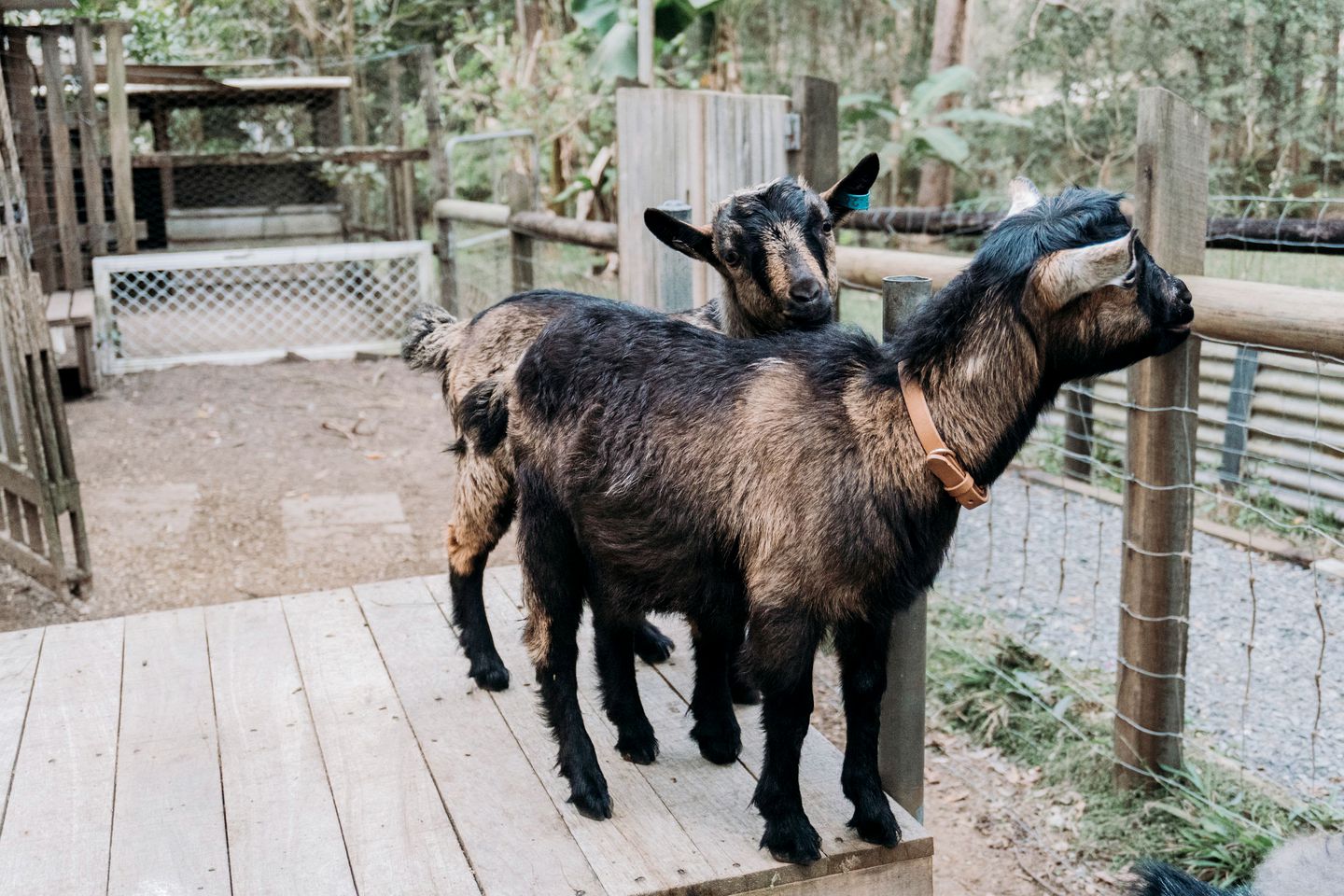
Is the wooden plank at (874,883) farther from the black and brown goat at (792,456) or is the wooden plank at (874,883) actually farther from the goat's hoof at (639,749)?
the goat's hoof at (639,749)

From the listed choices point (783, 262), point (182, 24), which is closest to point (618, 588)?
point (783, 262)

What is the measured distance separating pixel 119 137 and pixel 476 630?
25.1 ft

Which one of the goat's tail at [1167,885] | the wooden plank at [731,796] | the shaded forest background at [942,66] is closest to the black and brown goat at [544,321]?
the wooden plank at [731,796]

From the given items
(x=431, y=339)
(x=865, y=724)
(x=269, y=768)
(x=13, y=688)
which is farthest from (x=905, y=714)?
(x=13, y=688)

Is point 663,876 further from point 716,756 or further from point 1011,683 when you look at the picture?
point 1011,683

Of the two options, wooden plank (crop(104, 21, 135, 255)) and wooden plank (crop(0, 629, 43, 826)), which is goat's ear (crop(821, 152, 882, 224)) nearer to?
wooden plank (crop(0, 629, 43, 826))

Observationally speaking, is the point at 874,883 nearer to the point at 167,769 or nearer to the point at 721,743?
the point at 721,743

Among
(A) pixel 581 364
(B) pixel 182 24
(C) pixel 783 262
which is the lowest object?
(A) pixel 581 364

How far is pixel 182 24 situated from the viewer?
14.4 m

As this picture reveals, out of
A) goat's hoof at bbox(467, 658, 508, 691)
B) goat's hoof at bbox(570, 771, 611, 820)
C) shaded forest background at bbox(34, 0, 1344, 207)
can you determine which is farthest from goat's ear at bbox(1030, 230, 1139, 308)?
shaded forest background at bbox(34, 0, 1344, 207)

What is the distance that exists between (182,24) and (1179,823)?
1461 cm

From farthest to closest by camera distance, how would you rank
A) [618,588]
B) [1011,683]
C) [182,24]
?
[182,24] → [1011,683] → [618,588]

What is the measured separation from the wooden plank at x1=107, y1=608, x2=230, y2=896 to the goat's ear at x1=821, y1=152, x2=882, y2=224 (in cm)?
225

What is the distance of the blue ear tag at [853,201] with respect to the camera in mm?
3188
